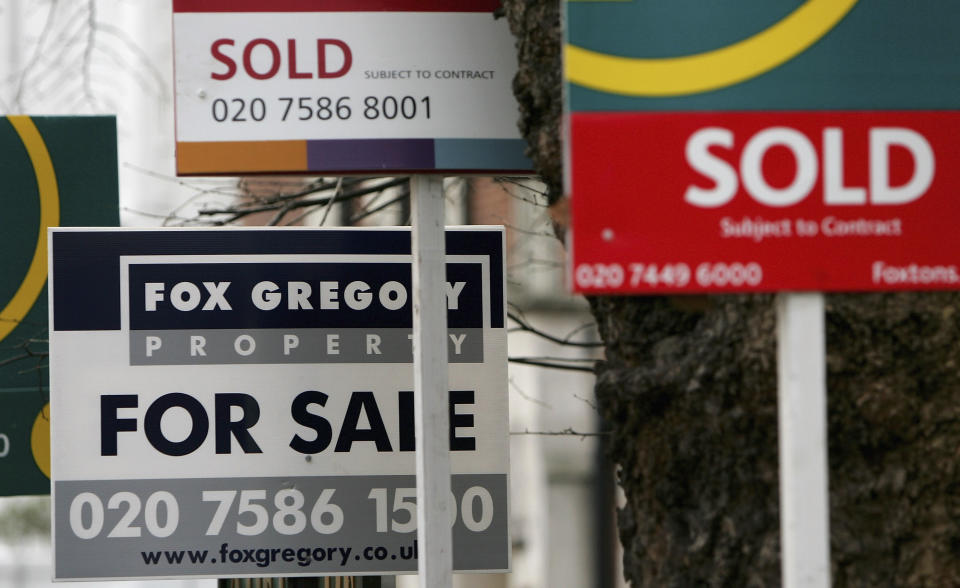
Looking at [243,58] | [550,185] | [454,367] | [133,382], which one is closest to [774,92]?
[550,185]

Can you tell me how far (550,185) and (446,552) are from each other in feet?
3.43

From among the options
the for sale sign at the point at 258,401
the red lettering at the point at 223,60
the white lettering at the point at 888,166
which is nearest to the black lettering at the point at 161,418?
the for sale sign at the point at 258,401

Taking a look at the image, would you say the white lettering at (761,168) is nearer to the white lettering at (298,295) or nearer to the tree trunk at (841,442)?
the tree trunk at (841,442)

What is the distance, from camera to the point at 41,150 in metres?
6.32

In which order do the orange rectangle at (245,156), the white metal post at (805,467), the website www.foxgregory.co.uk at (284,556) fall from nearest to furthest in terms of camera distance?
1. the white metal post at (805,467)
2. the orange rectangle at (245,156)
3. the website www.foxgregory.co.uk at (284,556)

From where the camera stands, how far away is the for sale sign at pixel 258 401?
5.06 metres

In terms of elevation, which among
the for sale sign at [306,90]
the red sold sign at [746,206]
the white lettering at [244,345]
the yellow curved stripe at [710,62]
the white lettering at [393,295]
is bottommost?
the white lettering at [244,345]

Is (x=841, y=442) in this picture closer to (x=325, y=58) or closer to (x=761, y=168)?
(x=761, y=168)

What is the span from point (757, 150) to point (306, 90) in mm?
2033

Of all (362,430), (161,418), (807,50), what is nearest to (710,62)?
(807,50)

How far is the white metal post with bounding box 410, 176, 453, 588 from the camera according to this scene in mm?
4137

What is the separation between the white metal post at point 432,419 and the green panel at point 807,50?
1628 millimetres

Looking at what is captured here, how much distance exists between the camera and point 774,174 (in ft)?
8.63

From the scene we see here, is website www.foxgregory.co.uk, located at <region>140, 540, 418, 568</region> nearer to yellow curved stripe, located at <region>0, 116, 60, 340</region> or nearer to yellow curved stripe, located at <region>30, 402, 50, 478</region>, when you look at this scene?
yellow curved stripe, located at <region>30, 402, 50, 478</region>
